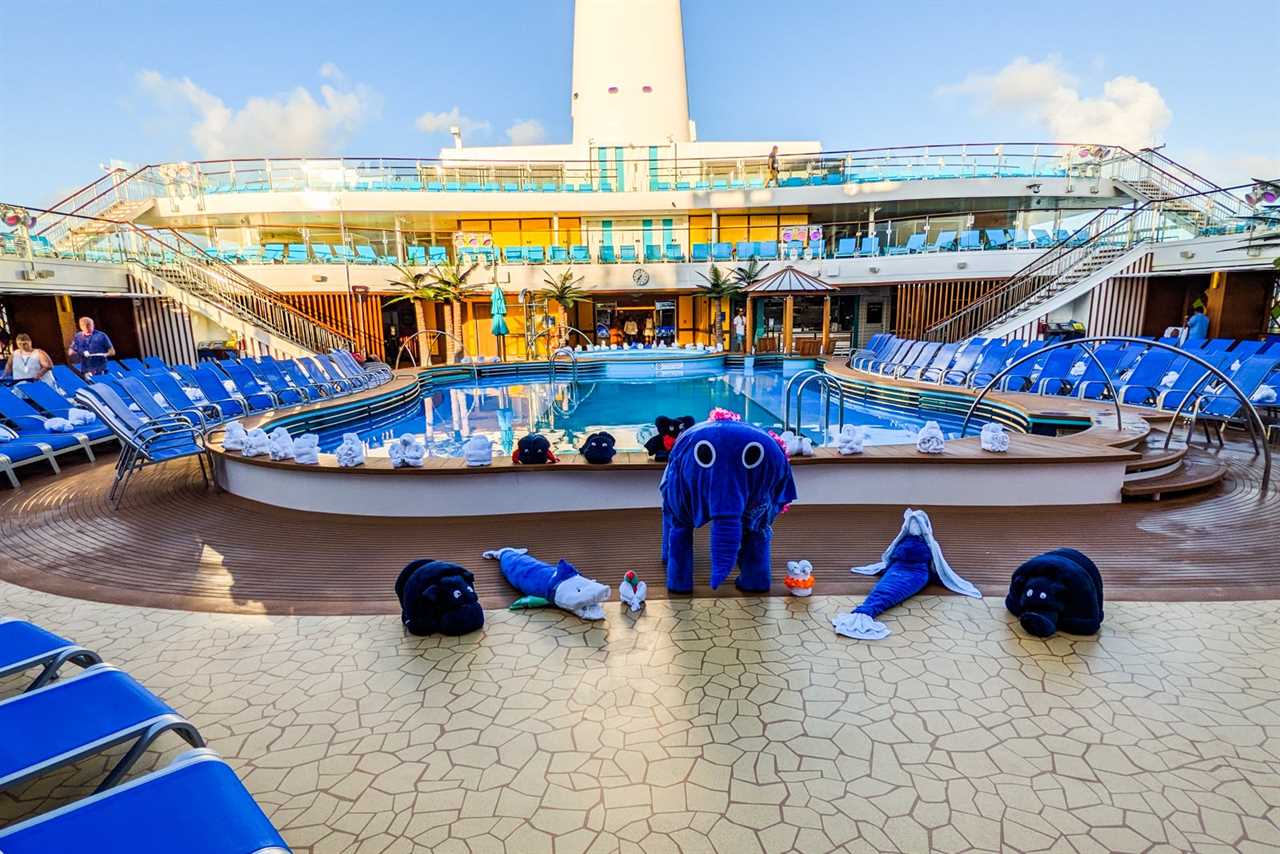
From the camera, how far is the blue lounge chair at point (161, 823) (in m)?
1.41

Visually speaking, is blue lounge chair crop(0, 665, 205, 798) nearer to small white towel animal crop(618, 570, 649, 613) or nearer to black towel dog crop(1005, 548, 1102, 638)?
small white towel animal crop(618, 570, 649, 613)

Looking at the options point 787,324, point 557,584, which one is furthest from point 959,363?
point 557,584

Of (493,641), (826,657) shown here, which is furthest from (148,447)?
(826,657)

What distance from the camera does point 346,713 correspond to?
8.29ft

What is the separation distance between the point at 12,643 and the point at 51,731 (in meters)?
0.72

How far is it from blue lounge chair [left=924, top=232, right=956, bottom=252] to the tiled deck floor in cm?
1809

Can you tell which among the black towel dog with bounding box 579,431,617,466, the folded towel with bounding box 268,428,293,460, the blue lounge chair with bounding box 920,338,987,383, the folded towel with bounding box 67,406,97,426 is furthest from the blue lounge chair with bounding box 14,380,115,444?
the blue lounge chair with bounding box 920,338,987,383

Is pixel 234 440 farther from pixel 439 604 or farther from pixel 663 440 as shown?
pixel 663 440

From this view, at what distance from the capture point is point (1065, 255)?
15719mm

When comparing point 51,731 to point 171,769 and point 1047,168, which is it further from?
point 1047,168

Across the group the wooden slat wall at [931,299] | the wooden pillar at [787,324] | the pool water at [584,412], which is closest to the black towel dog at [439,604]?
the pool water at [584,412]

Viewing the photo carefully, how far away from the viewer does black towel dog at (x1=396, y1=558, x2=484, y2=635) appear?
312 cm

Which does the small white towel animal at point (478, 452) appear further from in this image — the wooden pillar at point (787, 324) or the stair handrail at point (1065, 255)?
the stair handrail at point (1065, 255)

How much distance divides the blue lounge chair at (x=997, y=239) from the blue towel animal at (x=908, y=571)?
60.4 feet
